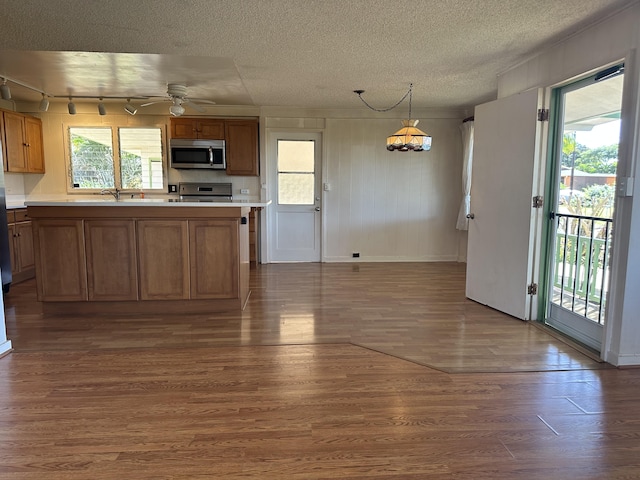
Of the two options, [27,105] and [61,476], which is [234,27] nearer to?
[61,476]

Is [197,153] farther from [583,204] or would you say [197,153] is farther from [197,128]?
[583,204]

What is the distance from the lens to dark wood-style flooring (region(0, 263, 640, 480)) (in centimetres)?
168

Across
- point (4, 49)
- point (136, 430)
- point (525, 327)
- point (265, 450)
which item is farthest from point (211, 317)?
point (4, 49)

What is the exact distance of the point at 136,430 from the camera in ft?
6.23

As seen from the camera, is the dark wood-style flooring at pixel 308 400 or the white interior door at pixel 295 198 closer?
the dark wood-style flooring at pixel 308 400

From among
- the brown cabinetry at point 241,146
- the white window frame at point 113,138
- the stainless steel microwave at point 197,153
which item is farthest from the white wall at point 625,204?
the white window frame at point 113,138

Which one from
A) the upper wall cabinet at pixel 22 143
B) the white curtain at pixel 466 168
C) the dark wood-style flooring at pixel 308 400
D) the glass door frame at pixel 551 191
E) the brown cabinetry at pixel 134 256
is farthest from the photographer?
the white curtain at pixel 466 168

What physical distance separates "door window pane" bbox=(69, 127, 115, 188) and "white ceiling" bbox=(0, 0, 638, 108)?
3.27 feet

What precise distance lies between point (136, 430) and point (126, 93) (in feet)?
15.7

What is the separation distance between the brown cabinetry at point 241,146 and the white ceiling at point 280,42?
101cm

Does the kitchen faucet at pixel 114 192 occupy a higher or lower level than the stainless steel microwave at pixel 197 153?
lower

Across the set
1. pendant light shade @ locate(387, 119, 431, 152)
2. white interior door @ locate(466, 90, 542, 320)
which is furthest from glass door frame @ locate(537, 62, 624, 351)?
pendant light shade @ locate(387, 119, 431, 152)

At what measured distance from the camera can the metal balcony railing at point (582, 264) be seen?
10.1ft

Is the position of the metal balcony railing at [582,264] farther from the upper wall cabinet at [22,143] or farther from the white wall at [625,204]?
the upper wall cabinet at [22,143]
